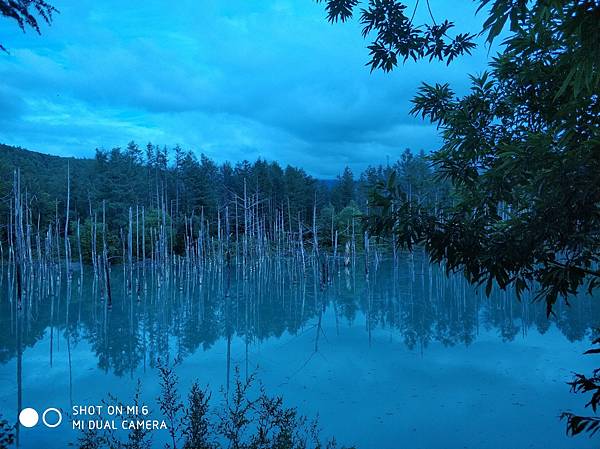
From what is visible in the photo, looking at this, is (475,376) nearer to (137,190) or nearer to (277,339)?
(277,339)

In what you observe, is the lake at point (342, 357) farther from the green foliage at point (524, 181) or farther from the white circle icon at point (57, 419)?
the green foliage at point (524, 181)

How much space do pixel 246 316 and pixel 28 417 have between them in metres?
10.0

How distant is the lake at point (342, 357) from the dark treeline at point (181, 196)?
16760mm

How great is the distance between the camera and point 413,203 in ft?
11.8

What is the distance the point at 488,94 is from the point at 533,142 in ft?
5.40

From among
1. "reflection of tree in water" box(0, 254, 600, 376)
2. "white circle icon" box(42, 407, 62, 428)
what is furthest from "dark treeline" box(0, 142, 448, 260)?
"white circle icon" box(42, 407, 62, 428)

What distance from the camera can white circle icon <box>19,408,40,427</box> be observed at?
7.17m

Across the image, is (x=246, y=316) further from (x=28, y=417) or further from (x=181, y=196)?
(x=181, y=196)

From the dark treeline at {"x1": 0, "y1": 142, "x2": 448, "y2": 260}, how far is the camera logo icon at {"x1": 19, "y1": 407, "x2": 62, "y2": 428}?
2711cm

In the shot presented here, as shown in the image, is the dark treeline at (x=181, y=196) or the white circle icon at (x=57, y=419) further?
the dark treeline at (x=181, y=196)

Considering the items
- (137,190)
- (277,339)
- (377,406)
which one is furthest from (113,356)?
(137,190)

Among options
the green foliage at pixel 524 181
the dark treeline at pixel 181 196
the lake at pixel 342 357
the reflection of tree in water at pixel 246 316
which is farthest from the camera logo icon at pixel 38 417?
the dark treeline at pixel 181 196

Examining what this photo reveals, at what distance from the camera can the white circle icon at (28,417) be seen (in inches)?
282

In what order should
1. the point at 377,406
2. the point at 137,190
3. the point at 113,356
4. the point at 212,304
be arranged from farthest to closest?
the point at 137,190 → the point at 212,304 → the point at 113,356 → the point at 377,406
